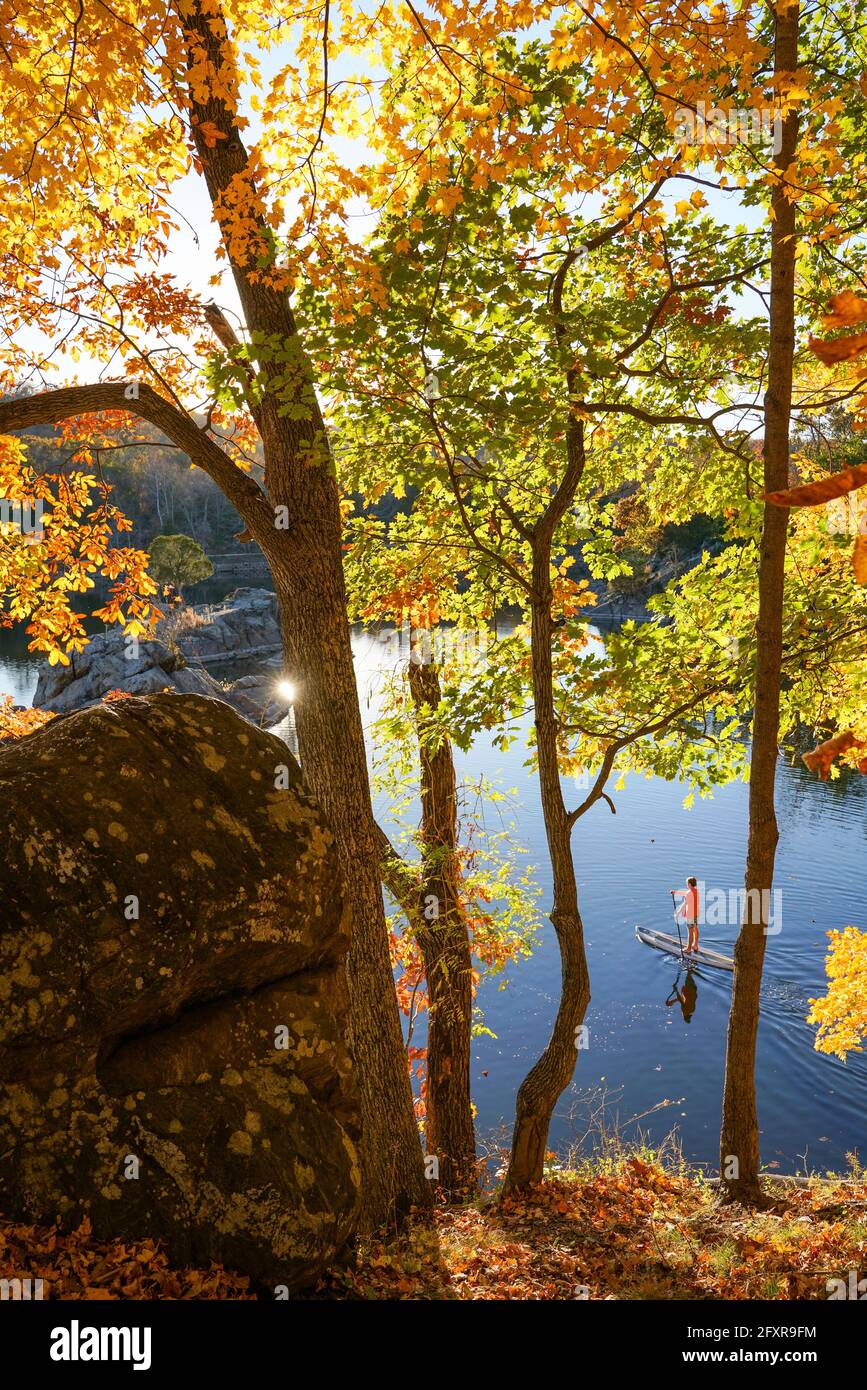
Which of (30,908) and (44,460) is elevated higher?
(44,460)

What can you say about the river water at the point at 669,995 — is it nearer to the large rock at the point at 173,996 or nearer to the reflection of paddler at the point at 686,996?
the reflection of paddler at the point at 686,996

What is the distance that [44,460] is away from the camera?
56531mm

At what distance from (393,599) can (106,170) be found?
395cm

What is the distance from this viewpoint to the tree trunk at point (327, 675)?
18.3 ft

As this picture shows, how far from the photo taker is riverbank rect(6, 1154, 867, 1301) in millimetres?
3037

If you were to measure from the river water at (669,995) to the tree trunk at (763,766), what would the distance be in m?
3.79

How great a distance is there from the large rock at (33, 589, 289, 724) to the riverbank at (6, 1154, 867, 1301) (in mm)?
17802

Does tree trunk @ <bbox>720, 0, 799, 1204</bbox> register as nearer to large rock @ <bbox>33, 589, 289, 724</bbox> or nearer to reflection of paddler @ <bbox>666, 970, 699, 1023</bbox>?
reflection of paddler @ <bbox>666, 970, 699, 1023</bbox>

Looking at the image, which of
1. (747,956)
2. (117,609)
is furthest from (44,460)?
(747,956)

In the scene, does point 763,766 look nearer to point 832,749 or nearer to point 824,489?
point 832,749

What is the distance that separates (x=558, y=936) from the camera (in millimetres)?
7121

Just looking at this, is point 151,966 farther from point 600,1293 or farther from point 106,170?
point 106,170

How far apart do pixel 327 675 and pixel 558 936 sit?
10.0ft

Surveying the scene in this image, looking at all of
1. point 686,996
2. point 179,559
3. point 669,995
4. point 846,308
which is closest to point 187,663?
point 179,559
